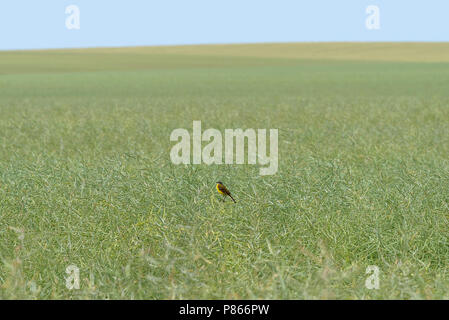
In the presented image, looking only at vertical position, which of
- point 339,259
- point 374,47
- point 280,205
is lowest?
point 339,259

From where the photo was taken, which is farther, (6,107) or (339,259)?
(6,107)

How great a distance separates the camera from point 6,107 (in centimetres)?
2498

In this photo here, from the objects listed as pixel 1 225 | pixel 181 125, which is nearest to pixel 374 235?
pixel 1 225

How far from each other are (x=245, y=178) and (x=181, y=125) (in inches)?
382

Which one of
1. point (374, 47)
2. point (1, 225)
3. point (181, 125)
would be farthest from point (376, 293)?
point (374, 47)

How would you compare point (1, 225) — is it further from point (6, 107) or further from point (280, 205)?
point (6, 107)

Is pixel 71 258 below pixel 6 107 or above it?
below

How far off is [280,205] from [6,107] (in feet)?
72.8

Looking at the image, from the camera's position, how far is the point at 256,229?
568 centimetres
